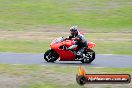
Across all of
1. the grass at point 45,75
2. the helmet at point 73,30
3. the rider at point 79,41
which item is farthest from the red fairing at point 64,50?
the grass at point 45,75

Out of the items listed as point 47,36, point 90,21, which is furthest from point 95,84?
point 90,21

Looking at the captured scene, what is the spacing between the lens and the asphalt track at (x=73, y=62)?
2111 centimetres

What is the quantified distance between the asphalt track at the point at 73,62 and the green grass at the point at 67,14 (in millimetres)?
17653

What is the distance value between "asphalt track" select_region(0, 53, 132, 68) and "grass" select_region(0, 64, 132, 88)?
1.24 m

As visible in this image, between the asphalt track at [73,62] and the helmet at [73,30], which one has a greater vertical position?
the helmet at [73,30]

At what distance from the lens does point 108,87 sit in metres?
15.3

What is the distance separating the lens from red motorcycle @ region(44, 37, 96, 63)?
2142cm

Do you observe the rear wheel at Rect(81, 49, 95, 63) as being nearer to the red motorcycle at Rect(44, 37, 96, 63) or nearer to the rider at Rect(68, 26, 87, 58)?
the red motorcycle at Rect(44, 37, 96, 63)

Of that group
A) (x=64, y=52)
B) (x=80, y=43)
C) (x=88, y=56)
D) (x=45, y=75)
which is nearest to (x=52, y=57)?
(x=64, y=52)

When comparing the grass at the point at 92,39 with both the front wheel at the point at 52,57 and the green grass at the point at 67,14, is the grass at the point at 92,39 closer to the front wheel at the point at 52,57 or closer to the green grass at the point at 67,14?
the front wheel at the point at 52,57

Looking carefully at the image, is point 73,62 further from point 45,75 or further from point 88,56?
point 45,75

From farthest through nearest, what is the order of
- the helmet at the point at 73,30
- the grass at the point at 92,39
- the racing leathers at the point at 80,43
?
1. the grass at the point at 92,39
2. the racing leathers at the point at 80,43
3. the helmet at the point at 73,30

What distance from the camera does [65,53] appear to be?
21469mm

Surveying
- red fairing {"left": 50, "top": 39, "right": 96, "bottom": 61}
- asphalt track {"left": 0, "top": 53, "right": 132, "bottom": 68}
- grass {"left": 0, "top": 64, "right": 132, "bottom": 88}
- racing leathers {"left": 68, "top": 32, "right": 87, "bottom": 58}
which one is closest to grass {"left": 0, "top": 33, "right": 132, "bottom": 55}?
asphalt track {"left": 0, "top": 53, "right": 132, "bottom": 68}
